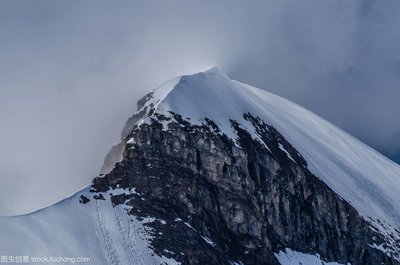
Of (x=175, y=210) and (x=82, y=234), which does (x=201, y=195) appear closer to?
(x=175, y=210)

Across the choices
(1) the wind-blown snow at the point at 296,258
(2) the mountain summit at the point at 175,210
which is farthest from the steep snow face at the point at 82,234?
(1) the wind-blown snow at the point at 296,258

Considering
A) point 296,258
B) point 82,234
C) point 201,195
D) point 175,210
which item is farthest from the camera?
point 296,258

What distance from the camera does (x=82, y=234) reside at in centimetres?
15800

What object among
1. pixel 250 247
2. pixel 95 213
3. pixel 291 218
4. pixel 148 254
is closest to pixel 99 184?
pixel 95 213

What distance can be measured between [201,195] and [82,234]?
106ft

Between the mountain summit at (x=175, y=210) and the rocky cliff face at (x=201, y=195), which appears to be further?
the rocky cliff face at (x=201, y=195)

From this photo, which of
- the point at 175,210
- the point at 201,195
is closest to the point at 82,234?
the point at 175,210

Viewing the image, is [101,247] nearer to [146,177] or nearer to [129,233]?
[129,233]

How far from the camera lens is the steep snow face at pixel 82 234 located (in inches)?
5915

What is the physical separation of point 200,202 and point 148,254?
80.8ft

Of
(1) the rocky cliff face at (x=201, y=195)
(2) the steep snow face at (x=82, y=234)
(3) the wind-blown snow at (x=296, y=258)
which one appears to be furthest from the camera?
(3) the wind-blown snow at (x=296, y=258)

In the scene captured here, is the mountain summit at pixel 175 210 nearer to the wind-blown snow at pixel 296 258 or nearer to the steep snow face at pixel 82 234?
the steep snow face at pixel 82 234

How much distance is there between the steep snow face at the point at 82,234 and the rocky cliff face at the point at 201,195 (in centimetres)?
259

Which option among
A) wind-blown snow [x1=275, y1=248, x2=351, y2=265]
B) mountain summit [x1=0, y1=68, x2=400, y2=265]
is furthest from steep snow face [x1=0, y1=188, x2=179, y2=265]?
wind-blown snow [x1=275, y1=248, x2=351, y2=265]
